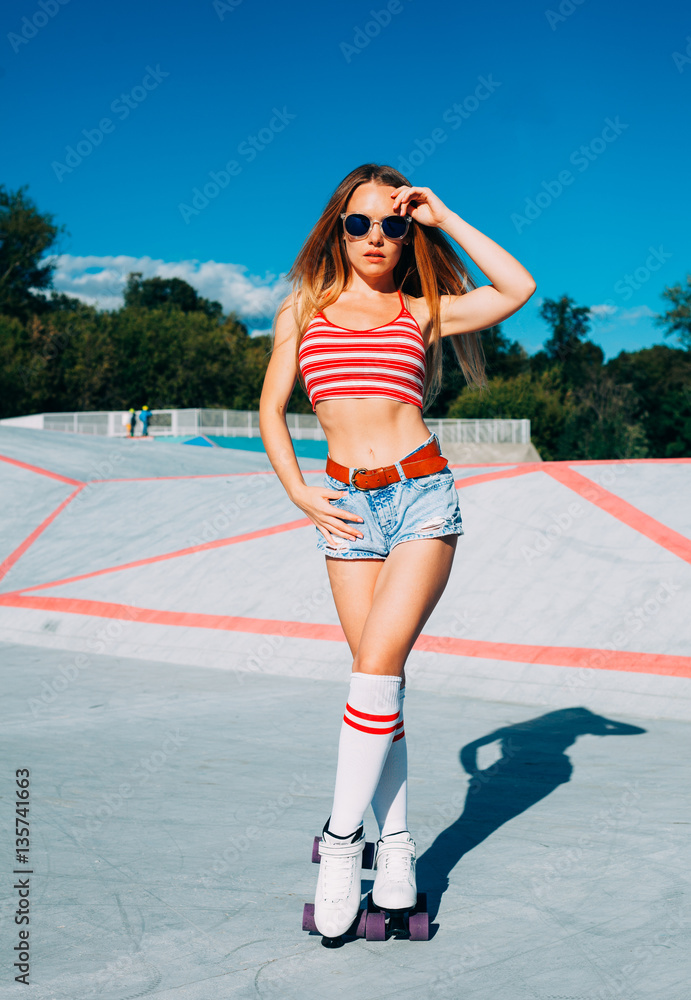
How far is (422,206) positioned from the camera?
2746 mm

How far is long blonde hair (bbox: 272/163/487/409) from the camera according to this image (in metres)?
2.78

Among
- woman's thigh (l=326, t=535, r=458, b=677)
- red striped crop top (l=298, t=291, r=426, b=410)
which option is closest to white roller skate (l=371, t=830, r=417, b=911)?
woman's thigh (l=326, t=535, r=458, b=677)

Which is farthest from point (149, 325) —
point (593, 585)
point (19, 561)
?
point (593, 585)

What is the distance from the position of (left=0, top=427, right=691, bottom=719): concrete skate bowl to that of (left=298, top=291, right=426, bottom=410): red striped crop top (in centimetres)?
318

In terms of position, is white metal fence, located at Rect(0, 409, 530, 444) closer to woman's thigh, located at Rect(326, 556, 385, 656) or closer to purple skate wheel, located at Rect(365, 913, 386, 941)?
woman's thigh, located at Rect(326, 556, 385, 656)

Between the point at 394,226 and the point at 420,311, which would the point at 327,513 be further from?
the point at 394,226

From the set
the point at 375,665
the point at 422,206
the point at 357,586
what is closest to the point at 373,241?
the point at 422,206

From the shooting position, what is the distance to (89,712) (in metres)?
5.12

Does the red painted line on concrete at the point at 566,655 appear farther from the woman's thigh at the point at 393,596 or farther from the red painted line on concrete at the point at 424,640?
the woman's thigh at the point at 393,596

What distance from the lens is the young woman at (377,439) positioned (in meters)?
2.44

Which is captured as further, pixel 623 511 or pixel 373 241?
pixel 623 511

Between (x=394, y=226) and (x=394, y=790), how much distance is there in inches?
65.2

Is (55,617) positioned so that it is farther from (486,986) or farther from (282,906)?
(486,986)

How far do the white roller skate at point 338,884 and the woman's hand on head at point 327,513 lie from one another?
808 millimetres
